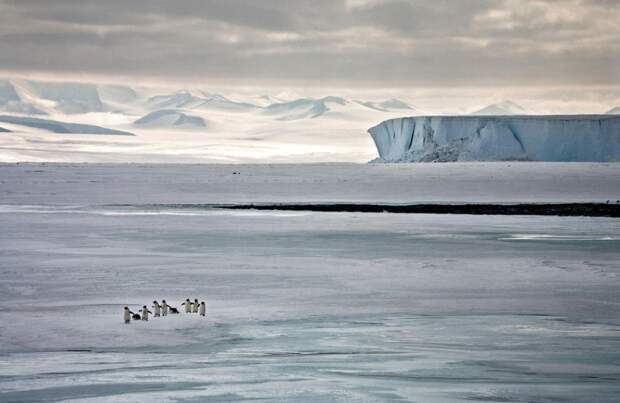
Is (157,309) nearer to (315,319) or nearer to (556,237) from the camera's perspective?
(315,319)

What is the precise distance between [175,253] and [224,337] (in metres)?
8.86

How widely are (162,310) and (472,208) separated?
77.4 feet

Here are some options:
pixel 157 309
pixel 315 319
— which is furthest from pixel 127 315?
pixel 315 319

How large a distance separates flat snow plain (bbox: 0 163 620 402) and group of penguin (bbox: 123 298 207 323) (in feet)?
Result: 0.46

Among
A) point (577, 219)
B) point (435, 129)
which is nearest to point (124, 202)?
point (577, 219)

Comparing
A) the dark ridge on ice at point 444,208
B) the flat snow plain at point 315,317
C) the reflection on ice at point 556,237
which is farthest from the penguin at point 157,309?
the dark ridge on ice at point 444,208

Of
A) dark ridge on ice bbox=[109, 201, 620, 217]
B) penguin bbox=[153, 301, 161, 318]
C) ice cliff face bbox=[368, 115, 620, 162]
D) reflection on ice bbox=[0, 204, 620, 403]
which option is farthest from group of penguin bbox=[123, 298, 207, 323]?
ice cliff face bbox=[368, 115, 620, 162]

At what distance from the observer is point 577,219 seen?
28703 mm

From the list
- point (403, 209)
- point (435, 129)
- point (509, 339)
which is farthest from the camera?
point (435, 129)

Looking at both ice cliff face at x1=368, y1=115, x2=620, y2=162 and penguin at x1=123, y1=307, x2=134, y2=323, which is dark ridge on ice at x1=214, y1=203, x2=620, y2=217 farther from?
ice cliff face at x1=368, y1=115, x2=620, y2=162

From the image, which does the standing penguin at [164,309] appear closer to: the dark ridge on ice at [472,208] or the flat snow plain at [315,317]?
the flat snow plain at [315,317]

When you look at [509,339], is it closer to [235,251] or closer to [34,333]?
[34,333]

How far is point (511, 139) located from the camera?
81875 millimetres

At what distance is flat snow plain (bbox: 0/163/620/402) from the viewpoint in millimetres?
8445
